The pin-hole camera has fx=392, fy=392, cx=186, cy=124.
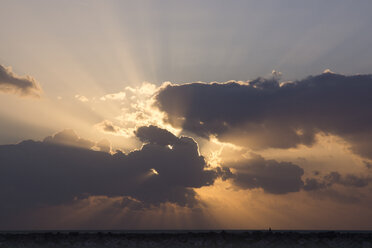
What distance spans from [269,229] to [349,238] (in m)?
8.34

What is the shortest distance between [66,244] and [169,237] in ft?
36.4

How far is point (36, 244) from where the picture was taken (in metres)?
42.3

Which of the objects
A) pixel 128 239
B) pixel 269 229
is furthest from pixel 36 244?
pixel 269 229

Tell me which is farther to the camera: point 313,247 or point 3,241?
point 3,241

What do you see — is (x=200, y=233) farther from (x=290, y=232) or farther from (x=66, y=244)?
(x=66, y=244)

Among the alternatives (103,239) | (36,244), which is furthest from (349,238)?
(36,244)

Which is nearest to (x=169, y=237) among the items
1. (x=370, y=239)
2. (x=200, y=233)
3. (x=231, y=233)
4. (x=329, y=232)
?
(x=200, y=233)

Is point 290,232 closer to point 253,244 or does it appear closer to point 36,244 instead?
point 253,244

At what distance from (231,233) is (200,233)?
3.35m

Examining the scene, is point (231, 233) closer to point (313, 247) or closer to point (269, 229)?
point (269, 229)

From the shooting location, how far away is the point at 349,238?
41.2m

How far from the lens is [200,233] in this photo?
42.6 meters

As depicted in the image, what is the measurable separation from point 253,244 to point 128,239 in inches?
526

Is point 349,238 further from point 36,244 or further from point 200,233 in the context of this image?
point 36,244
